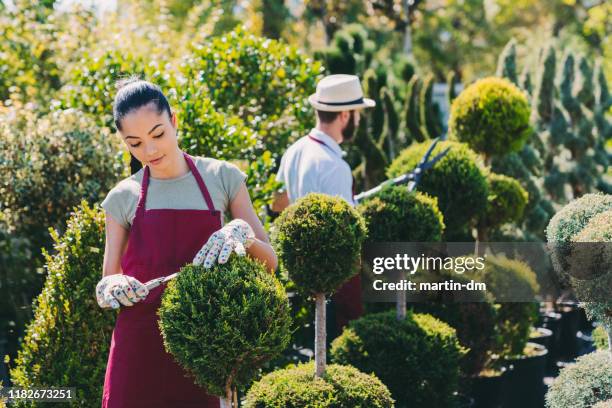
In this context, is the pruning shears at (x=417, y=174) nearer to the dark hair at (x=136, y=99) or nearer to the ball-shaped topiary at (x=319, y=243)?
the ball-shaped topiary at (x=319, y=243)

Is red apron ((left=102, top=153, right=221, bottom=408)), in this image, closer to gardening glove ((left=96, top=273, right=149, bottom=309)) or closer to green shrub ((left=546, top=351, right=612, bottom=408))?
gardening glove ((left=96, top=273, right=149, bottom=309))

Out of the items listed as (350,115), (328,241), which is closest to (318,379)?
(328,241)

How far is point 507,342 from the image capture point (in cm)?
579

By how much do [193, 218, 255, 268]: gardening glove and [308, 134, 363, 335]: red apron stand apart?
257cm

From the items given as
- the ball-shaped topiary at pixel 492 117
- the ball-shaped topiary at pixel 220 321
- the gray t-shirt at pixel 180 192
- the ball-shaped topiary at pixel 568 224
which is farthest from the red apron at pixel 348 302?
the ball-shaped topiary at pixel 220 321

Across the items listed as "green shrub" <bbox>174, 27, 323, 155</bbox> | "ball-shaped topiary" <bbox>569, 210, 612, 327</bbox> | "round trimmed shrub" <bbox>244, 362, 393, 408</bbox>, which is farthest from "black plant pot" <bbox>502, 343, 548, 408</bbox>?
"green shrub" <bbox>174, 27, 323, 155</bbox>

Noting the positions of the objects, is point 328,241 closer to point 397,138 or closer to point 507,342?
point 507,342

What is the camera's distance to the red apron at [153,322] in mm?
3018

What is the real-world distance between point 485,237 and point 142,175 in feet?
12.1

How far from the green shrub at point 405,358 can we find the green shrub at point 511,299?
1.09m

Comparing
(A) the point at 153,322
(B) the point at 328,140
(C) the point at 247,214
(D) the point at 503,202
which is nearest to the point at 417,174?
(B) the point at 328,140

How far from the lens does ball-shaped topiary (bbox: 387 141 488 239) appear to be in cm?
532

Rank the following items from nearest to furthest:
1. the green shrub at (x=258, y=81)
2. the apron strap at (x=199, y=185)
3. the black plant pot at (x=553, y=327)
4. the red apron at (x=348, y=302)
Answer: the apron strap at (x=199, y=185), the red apron at (x=348, y=302), the green shrub at (x=258, y=81), the black plant pot at (x=553, y=327)

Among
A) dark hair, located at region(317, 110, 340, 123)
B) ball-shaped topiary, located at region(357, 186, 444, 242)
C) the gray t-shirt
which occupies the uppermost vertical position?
dark hair, located at region(317, 110, 340, 123)
